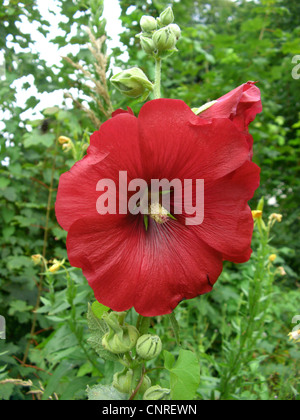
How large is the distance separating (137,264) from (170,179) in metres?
0.13

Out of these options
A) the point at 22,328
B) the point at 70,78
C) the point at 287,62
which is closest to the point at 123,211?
the point at 70,78

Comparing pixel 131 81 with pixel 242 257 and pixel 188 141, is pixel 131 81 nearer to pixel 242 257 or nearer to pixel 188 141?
pixel 188 141

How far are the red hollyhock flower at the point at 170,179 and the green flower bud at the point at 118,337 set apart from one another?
54 millimetres

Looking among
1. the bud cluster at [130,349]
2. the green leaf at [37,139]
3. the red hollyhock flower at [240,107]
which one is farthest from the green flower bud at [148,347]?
the green leaf at [37,139]

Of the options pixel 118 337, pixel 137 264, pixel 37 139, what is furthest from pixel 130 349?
pixel 37 139

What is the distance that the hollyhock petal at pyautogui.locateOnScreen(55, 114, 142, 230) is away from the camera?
1.40 feet

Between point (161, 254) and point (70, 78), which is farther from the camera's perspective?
point (70, 78)

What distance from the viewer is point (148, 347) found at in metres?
0.48

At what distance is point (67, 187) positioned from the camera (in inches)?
17.0
